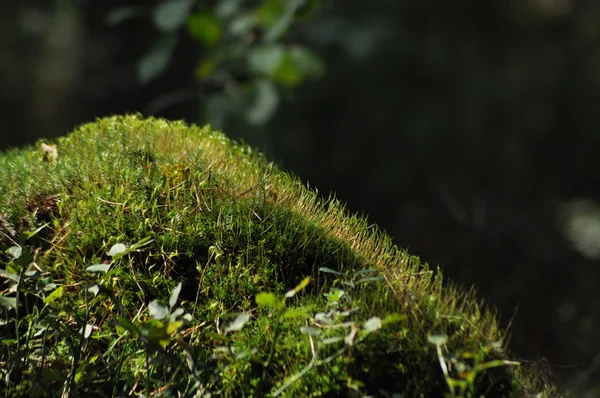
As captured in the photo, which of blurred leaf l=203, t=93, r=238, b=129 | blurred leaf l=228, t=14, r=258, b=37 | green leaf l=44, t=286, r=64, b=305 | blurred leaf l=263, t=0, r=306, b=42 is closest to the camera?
green leaf l=44, t=286, r=64, b=305

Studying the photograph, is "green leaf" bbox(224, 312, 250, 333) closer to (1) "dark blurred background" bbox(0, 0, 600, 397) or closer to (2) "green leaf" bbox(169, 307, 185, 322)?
(2) "green leaf" bbox(169, 307, 185, 322)

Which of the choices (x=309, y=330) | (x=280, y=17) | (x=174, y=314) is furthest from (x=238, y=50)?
(x=309, y=330)

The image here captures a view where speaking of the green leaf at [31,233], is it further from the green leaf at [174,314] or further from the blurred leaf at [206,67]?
the blurred leaf at [206,67]

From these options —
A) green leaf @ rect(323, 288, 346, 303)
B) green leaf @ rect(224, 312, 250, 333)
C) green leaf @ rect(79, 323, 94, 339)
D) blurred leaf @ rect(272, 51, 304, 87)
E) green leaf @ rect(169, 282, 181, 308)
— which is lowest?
blurred leaf @ rect(272, 51, 304, 87)

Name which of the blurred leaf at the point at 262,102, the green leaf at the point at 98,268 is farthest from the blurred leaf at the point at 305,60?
Result: the green leaf at the point at 98,268

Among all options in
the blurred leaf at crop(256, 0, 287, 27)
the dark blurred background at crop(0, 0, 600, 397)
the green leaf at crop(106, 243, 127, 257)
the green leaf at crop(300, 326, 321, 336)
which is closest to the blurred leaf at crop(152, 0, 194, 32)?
the dark blurred background at crop(0, 0, 600, 397)

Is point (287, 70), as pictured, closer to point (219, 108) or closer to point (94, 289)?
point (219, 108)

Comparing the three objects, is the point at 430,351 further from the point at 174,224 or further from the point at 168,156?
the point at 168,156
